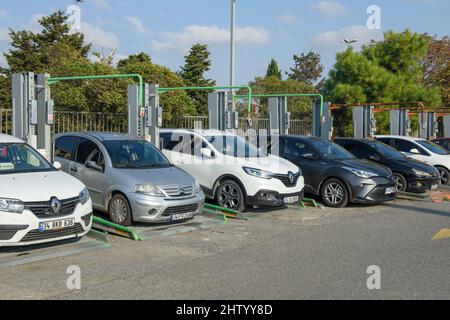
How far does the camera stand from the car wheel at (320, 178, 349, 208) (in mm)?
11727

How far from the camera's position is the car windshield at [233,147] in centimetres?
1103

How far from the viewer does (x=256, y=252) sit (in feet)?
24.6

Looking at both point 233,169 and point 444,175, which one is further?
point 444,175

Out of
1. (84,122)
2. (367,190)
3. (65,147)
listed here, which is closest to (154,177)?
(65,147)

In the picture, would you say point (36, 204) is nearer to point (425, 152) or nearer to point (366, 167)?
point (366, 167)

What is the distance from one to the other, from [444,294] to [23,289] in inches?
177

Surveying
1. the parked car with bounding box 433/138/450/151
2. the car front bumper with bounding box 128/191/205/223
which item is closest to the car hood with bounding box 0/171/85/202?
the car front bumper with bounding box 128/191/205/223

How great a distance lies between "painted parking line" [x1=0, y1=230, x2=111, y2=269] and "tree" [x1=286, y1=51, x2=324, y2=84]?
6277cm

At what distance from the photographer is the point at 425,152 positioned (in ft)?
52.9

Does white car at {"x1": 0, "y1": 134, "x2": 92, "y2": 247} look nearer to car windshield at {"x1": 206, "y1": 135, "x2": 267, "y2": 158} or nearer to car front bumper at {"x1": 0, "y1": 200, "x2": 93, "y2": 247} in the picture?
car front bumper at {"x1": 0, "y1": 200, "x2": 93, "y2": 247}

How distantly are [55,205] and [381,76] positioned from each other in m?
24.0

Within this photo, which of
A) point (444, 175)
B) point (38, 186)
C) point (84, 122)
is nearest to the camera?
point (38, 186)
